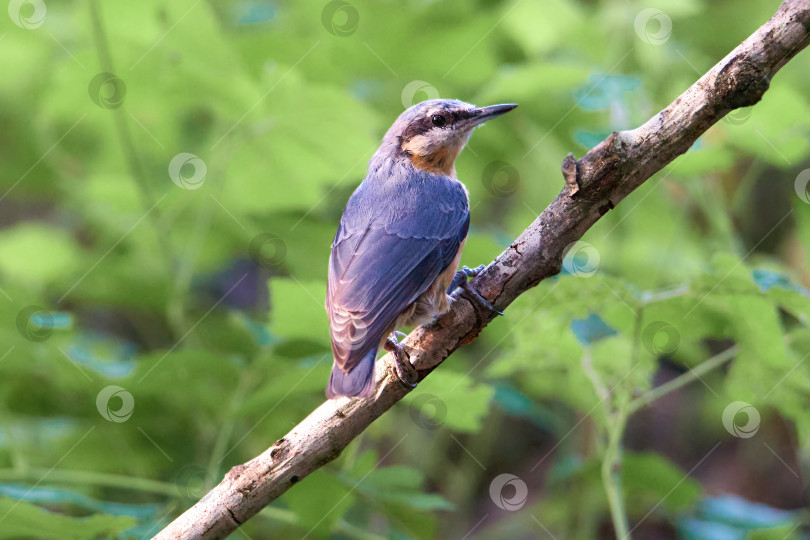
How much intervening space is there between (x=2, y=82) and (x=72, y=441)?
2362 millimetres

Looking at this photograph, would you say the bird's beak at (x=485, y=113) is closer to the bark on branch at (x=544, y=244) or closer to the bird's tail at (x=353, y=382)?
the bark on branch at (x=544, y=244)

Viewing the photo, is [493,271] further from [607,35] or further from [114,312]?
[114,312]

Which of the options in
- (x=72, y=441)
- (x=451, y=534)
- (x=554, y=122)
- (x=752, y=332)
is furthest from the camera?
(x=451, y=534)

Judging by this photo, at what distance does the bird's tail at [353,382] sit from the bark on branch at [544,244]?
0.05 m

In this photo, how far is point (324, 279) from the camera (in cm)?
337

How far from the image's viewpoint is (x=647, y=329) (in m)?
2.63

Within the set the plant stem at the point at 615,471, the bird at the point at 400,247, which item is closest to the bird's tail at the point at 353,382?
the bird at the point at 400,247

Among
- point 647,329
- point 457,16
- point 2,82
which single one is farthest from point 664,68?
point 2,82

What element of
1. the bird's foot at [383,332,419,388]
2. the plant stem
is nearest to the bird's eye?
the bird's foot at [383,332,419,388]

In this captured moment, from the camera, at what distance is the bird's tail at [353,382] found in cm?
191

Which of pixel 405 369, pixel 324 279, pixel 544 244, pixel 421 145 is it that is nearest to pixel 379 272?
pixel 405 369

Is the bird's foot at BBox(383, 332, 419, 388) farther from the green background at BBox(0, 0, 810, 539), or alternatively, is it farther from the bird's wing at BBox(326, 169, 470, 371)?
the green background at BBox(0, 0, 810, 539)

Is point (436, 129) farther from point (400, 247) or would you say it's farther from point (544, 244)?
point (544, 244)

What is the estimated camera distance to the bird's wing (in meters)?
2.13
